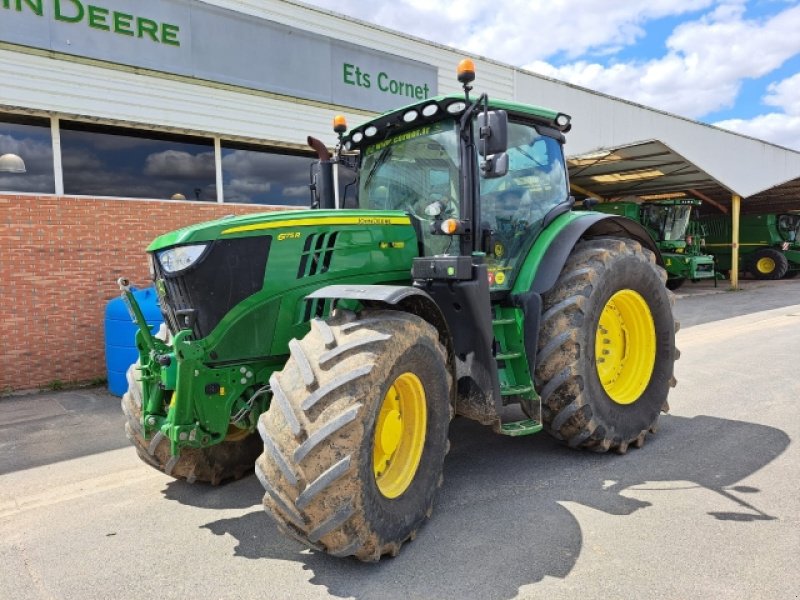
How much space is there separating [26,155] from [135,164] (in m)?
1.27

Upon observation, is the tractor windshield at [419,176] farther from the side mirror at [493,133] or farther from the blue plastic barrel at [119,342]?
the blue plastic barrel at [119,342]

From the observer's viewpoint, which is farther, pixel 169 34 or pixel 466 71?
pixel 169 34

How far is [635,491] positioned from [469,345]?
4.32 feet

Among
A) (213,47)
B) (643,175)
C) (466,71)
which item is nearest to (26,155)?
(213,47)

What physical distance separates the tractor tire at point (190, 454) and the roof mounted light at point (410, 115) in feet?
7.46

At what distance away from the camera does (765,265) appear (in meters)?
21.6

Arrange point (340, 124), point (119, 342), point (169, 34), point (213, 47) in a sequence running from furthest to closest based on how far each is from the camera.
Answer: point (213, 47), point (169, 34), point (119, 342), point (340, 124)

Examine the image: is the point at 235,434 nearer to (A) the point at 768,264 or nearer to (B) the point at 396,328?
(B) the point at 396,328

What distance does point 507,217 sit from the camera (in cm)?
409

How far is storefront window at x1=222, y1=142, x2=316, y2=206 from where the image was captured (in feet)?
29.1

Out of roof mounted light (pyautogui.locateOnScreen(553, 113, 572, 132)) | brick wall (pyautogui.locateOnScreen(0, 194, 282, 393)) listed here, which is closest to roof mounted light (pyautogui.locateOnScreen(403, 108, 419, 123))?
roof mounted light (pyautogui.locateOnScreen(553, 113, 572, 132))

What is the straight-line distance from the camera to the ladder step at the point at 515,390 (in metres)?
3.57

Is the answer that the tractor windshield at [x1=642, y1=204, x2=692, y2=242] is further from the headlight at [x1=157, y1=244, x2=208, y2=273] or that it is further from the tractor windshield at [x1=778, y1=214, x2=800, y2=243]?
the headlight at [x1=157, y1=244, x2=208, y2=273]

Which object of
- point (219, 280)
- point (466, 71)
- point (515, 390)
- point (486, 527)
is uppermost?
point (466, 71)
